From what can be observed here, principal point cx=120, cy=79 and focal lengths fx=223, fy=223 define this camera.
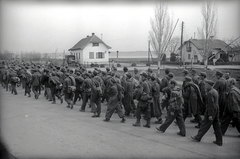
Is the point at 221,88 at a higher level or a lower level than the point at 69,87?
higher

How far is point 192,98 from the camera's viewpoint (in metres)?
7.46

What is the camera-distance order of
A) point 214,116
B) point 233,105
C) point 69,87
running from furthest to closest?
point 69,87 < point 233,105 < point 214,116

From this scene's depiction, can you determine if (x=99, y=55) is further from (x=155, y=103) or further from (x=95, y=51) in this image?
(x=155, y=103)

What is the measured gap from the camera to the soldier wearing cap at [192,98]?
7445 mm

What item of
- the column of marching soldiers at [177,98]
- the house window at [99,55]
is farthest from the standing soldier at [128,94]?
the house window at [99,55]

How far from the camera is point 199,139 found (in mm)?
6223

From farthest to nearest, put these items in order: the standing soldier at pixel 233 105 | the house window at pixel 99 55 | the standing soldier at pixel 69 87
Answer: the house window at pixel 99 55
the standing soldier at pixel 69 87
the standing soldier at pixel 233 105

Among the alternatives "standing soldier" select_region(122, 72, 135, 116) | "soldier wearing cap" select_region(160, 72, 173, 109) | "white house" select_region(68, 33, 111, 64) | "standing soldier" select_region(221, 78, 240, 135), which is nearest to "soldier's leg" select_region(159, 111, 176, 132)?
"standing soldier" select_region(221, 78, 240, 135)

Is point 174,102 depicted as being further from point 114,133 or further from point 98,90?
point 98,90

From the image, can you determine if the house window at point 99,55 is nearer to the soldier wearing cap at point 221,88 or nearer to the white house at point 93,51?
the white house at point 93,51

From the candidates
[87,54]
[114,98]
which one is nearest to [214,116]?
[114,98]

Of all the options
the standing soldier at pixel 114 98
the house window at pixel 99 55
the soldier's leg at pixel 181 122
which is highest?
the house window at pixel 99 55

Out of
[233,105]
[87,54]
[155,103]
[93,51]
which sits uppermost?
[93,51]

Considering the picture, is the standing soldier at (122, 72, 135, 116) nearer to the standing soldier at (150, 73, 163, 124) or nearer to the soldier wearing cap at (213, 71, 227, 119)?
the standing soldier at (150, 73, 163, 124)
